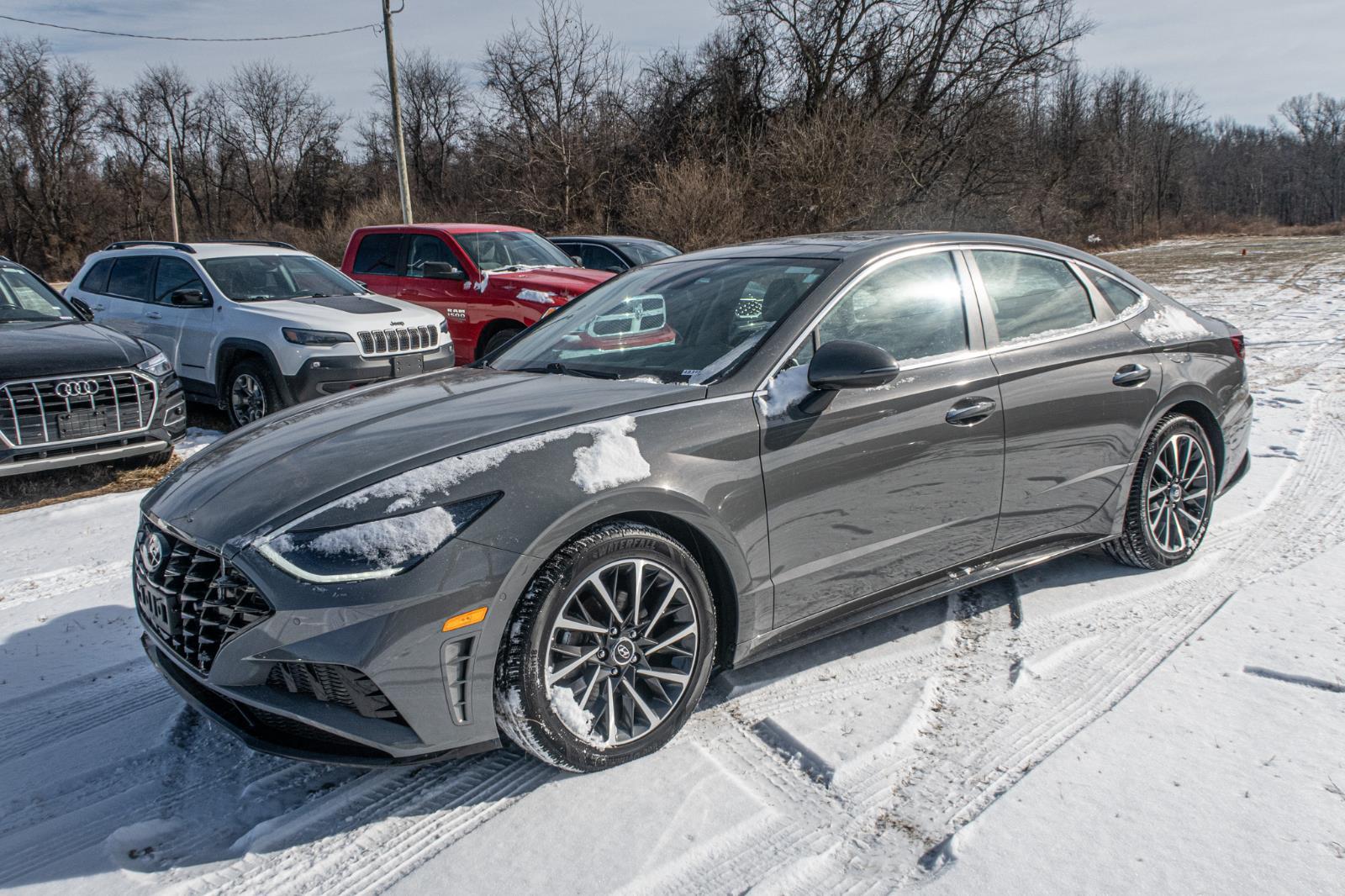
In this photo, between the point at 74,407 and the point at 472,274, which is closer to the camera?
the point at 74,407

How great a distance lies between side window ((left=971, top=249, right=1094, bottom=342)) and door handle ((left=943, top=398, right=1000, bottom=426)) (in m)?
0.36

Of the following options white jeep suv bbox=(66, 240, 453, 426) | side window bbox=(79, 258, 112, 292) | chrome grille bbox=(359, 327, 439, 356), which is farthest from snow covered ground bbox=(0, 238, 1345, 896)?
side window bbox=(79, 258, 112, 292)

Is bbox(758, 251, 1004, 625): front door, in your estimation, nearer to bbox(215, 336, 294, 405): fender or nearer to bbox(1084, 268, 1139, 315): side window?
bbox(1084, 268, 1139, 315): side window

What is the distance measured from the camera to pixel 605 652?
2.70m

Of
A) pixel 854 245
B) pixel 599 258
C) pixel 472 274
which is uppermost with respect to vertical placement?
pixel 599 258

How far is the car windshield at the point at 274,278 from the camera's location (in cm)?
849

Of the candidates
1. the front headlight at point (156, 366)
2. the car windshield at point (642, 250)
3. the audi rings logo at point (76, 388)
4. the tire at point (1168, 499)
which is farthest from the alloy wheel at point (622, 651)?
the car windshield at point (642, 250)

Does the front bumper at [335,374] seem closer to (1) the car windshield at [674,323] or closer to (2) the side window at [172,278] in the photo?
(2) the side window at [172,278]

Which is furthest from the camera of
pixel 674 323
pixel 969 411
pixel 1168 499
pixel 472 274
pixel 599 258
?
pixel 599 258

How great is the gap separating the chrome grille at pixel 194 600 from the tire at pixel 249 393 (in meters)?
5.28

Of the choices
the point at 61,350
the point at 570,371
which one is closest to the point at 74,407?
the point at 61,350

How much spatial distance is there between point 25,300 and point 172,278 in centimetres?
165

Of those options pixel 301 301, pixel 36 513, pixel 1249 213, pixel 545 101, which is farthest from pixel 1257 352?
pixel 1249 213

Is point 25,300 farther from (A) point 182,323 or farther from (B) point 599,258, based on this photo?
(B) point 599,258
